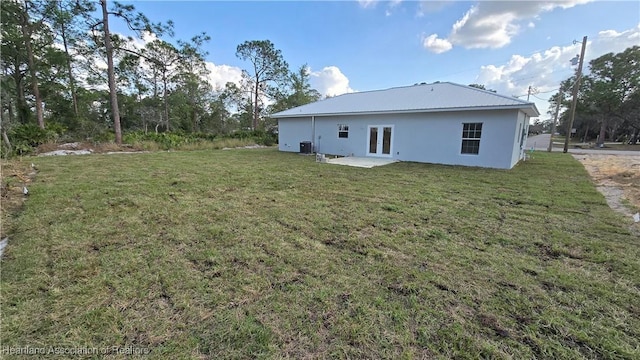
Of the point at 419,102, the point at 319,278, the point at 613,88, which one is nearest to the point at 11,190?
the point at 319,278

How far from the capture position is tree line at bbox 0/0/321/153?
506 inches

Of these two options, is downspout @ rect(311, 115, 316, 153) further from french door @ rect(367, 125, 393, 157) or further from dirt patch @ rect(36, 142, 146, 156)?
dirt patch @ rect(36, 142, 146, 156)

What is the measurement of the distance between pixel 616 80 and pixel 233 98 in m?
37.7

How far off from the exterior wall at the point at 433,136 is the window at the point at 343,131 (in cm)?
17

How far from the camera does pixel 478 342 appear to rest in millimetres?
1637

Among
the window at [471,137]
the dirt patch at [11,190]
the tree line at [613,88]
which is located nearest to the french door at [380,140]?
the window at [471,137]

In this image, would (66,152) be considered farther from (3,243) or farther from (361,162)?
(361,162)

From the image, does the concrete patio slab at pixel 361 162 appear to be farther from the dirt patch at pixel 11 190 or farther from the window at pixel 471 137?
the dirt patch at pixel 11 190

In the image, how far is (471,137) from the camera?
31.5 feet

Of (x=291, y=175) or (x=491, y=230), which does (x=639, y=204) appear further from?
(x=291, y=175)

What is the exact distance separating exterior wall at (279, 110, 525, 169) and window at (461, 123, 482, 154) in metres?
0.13

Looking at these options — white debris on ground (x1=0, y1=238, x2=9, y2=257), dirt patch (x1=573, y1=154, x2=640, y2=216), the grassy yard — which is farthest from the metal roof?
white debris on ground (x1=0, y1=238, x2=9, y2=257)

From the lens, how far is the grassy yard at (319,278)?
1.64 meters

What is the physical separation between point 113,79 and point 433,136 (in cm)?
1570
